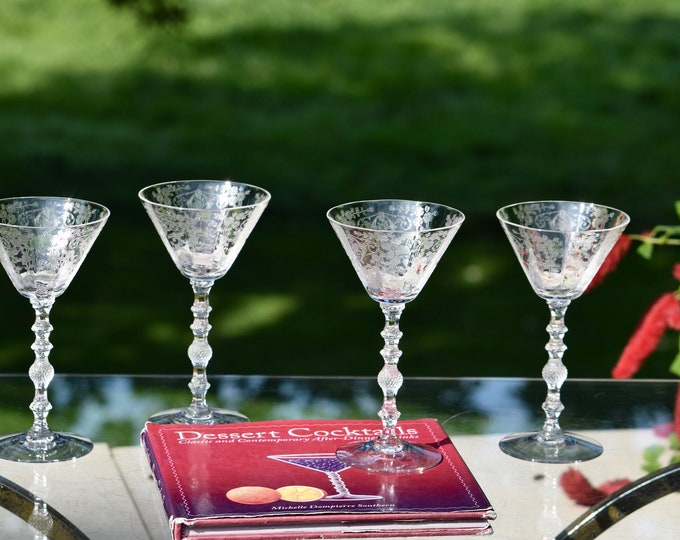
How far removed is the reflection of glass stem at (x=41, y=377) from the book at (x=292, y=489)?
0.47ft

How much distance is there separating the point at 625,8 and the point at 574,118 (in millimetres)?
1115

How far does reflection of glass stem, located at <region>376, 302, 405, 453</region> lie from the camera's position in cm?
154

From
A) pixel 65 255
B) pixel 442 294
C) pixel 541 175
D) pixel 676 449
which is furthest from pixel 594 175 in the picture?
pixel 65 255

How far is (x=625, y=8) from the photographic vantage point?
675cm

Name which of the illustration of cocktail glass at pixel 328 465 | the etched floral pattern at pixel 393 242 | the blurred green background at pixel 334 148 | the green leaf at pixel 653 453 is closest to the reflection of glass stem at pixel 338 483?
the illustration of cocktail glass at pixel 328 465

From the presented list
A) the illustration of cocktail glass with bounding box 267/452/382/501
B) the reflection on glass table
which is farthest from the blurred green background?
the illustration of cocktail glass with bounding box 267/452/382/501

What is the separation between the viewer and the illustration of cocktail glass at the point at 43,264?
1.52 meters

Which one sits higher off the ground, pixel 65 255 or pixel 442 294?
pixel 442 294

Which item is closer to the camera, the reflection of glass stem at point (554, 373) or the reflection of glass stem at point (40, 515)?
the reflection of glass stem at point (40, 515)

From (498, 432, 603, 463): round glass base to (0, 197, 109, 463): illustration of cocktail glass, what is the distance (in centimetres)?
57

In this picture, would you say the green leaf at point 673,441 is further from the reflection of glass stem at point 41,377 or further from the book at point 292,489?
the reflection of glass stem at point 41,377

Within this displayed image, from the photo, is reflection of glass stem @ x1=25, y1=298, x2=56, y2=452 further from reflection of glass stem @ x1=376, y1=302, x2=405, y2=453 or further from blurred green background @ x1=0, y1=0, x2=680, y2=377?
blurred green background @ x1=0, y1=0, x2=680, y2=377

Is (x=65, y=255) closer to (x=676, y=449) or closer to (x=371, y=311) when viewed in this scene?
(x=676, y=449)

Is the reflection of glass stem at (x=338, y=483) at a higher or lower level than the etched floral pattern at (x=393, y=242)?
lower
